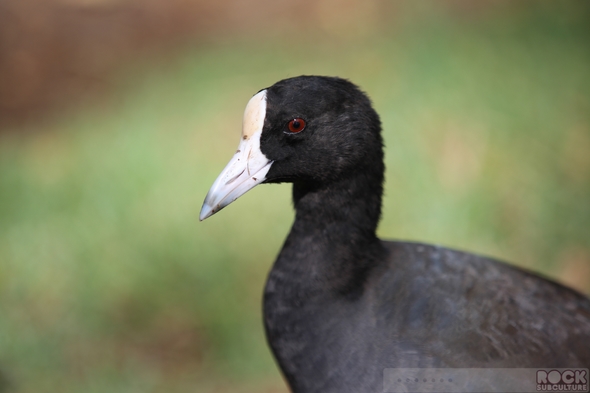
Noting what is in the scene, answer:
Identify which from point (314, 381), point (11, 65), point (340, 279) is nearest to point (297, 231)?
point (340, 279)

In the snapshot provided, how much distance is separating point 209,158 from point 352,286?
2.39 meters

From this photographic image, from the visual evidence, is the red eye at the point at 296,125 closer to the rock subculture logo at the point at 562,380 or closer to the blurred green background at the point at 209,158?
the rock subculture logo at the point at 562,380

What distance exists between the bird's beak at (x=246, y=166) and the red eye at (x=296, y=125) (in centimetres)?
10

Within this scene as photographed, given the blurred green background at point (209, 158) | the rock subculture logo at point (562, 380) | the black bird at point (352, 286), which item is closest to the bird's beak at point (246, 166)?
the black bird at point (352, 286)

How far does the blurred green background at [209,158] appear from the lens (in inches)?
137

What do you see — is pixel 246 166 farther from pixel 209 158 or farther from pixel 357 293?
pixel 209 158

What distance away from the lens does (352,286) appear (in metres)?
2.25

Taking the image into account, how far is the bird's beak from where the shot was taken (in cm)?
203

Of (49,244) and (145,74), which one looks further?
(145,74)

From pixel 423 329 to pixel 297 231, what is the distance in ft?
1.90

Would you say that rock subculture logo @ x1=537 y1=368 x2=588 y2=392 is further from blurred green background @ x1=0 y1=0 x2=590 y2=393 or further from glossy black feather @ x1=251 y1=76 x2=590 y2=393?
blurred green background @ x1=0 y1=0 x2=590 y2=393

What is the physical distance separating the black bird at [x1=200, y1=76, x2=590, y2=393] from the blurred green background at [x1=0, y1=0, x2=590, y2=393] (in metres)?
1.28

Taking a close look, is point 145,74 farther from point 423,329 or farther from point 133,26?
point 423,329

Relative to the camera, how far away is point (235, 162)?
209 centimetres
